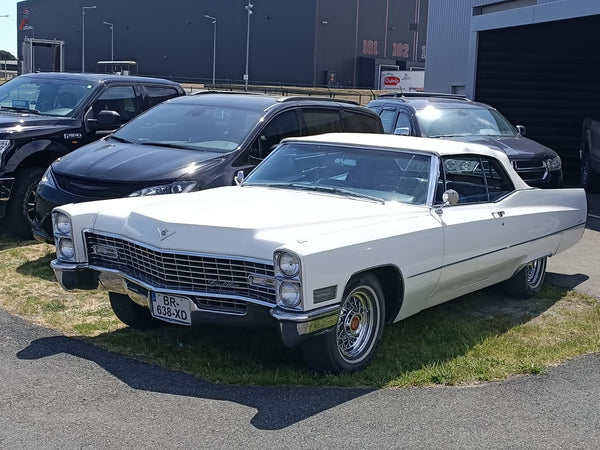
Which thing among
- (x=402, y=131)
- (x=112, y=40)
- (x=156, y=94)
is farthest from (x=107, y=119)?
(x=112, y=40)

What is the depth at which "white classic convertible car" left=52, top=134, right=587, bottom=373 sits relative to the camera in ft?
16.6

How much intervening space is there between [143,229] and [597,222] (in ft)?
29.7

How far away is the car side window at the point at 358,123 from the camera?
32.8ft

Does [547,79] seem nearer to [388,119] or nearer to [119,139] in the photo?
[388,119]

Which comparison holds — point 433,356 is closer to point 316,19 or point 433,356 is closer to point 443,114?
point 443,114

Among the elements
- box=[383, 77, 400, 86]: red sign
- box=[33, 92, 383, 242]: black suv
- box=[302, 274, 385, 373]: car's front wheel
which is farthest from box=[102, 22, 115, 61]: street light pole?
box=[302, 274, 385, 373]: car's front wheel

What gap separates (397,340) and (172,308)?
1.91 m

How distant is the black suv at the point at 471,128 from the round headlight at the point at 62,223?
7.36 meters

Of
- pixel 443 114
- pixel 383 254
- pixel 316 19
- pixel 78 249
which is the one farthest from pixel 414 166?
pixel 316 19

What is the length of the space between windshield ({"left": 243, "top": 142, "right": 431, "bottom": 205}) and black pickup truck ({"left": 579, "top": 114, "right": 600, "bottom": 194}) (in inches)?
384

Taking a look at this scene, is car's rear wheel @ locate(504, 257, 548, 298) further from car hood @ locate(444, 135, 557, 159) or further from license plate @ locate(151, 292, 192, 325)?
car hood @ locate(444, 135, 557, 159)

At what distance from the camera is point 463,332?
6.59 metres

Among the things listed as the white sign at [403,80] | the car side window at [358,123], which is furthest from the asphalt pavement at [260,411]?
the white sign at [403,80]

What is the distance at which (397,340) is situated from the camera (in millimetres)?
6383
